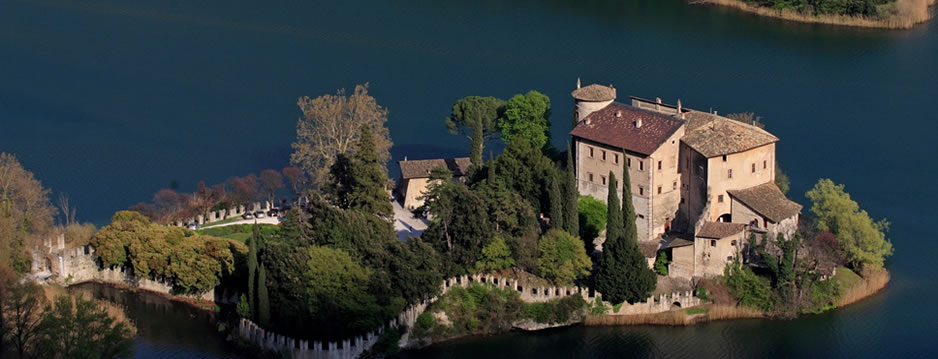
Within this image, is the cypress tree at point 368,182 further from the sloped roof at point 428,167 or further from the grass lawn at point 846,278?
the grass lawn at point 846,278

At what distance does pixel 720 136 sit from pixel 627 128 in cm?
445

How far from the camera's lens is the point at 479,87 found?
105 metres

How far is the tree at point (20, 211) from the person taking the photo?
7288cm

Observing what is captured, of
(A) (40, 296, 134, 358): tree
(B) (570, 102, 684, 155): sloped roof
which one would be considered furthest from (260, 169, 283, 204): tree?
(A) (40, 296, 134, 358): tree

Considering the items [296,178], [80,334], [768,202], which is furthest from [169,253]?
[768,202]

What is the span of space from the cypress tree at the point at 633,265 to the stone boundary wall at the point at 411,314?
0.68 metres

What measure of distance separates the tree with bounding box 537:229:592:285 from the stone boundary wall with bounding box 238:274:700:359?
63 cm

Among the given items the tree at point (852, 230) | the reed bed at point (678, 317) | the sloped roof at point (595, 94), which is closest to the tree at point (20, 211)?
the reed bed at point (678, 317)

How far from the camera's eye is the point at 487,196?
74125mm

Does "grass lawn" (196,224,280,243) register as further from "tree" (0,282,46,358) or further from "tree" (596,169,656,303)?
"tree" (596,169,656,303)

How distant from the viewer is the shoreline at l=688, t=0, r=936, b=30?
11869 cm

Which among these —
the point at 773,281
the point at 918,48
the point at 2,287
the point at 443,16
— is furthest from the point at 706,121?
the point at 443,16

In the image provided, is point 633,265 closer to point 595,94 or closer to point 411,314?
point 411,314

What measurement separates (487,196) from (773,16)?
183 feet
